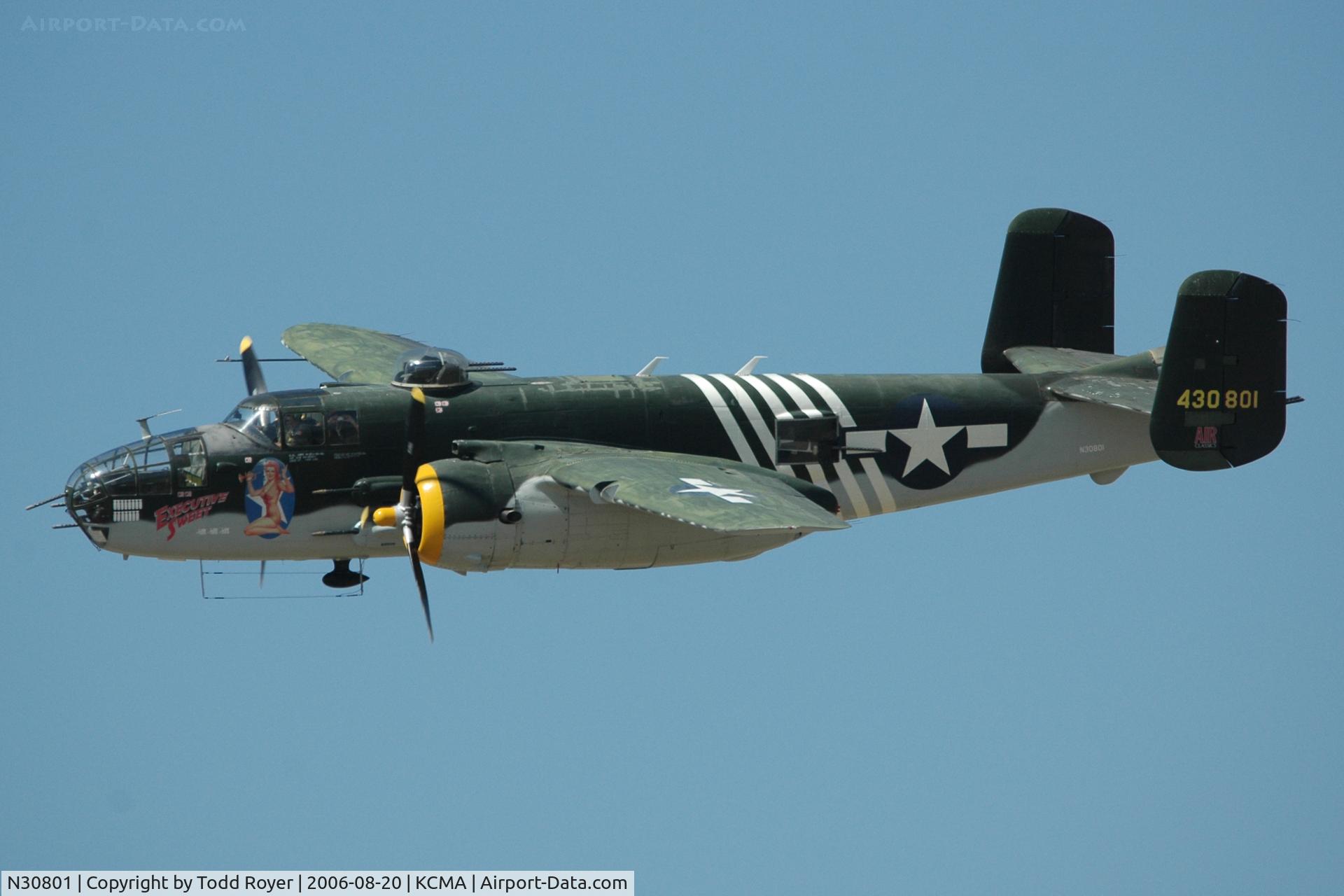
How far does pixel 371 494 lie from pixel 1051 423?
10881mm

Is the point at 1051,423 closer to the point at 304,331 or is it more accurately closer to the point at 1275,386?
the point at 1275,386

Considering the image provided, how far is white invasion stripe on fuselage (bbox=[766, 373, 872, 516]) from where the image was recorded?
30625 mm

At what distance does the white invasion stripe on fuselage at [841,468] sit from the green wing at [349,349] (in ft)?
18.3

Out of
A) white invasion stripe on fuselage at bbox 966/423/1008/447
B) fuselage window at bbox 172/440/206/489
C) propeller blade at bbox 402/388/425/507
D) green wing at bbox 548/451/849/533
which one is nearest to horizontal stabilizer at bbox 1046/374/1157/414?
white invasion stripe on fuselage at bbox 966/423/1008/447

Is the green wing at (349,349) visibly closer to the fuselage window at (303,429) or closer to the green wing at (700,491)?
the fuselage window at (303,429)

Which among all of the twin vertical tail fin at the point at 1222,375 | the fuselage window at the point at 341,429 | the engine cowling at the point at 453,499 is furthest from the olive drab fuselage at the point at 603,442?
the twin vertical tail fin at the point at 1222,375

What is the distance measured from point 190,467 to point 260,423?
1.14 meters

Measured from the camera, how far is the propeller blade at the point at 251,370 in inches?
1241

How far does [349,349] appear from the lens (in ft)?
108

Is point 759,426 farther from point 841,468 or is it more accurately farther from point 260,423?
point 260,423

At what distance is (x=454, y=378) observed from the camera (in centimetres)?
2914

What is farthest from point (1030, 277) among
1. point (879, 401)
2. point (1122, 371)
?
point (879, 401)

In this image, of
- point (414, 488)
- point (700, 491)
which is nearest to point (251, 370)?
point (414, 488)

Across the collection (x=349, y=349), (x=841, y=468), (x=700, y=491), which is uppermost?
(x=349, y=349)
